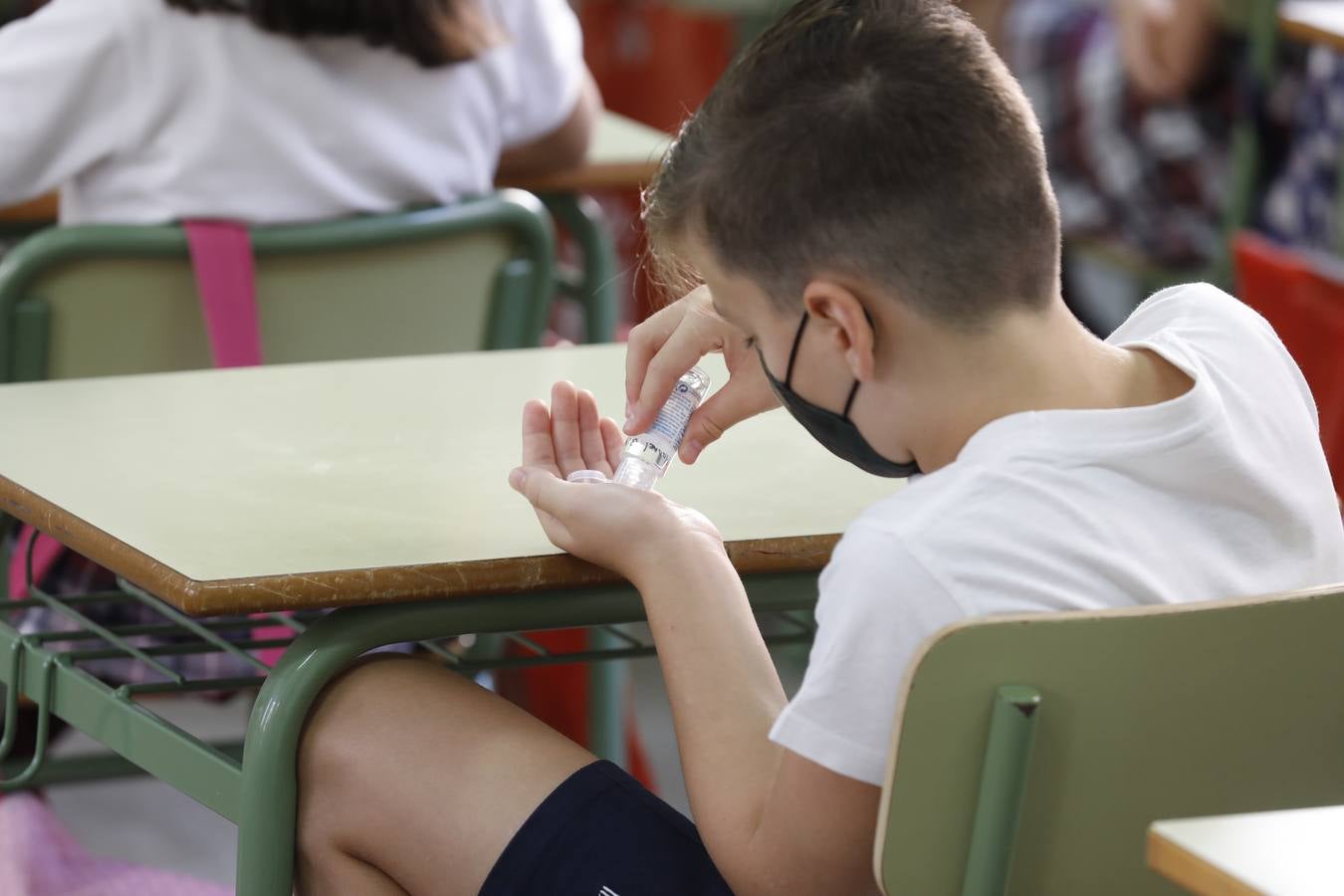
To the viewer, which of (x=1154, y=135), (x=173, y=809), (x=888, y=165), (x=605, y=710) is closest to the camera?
(x=888, y=165)

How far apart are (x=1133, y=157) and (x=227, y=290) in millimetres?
2677

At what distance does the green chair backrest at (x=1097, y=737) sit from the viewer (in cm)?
93

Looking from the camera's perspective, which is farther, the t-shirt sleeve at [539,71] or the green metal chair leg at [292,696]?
the t-shirt sleeve at [539,71]

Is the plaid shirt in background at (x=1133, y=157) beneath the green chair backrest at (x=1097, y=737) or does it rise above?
beneath

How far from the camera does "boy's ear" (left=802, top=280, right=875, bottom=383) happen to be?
1079mm

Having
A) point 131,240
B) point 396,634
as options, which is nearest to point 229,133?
point 131,240

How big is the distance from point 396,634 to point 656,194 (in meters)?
0.31

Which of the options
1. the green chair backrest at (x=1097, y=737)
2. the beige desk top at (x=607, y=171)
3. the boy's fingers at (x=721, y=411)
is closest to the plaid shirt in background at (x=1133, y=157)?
the beige desk top at (x=607, y=171)

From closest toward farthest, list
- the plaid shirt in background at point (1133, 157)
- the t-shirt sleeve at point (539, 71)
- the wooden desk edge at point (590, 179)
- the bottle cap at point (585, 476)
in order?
the bottle cap at point (585, 476), the t-shirt sleeve at point (539, 71), the wooden desk edge at point (590, 179), the plaid shirt in background at point (1133, 157)

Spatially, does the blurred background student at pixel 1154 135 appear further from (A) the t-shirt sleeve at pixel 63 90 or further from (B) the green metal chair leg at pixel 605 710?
(A) the t-shirt sleeve at pixel 63 90

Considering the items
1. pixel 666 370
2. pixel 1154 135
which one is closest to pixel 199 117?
pixel 666 370

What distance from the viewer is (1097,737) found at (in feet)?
3.14

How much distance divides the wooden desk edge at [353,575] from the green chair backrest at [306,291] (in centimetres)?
55

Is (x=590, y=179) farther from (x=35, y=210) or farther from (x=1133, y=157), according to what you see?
(x=1133, y=157)
